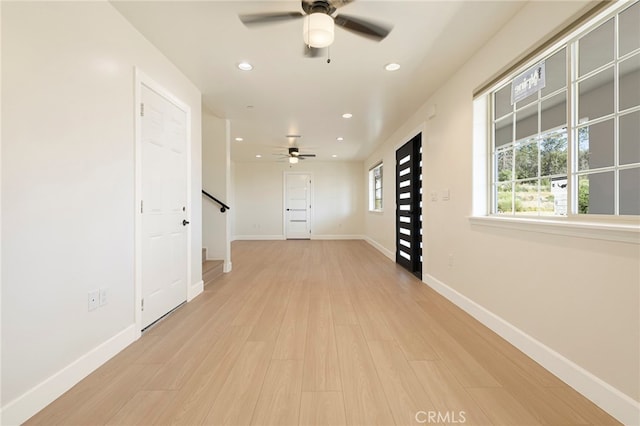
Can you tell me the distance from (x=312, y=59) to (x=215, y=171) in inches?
97.2

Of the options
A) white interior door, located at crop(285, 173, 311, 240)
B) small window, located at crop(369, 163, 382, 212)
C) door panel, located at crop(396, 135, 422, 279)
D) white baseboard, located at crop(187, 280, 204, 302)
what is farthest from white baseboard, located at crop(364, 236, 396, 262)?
white baseboard, located at crop(187, 280, 204, 302)

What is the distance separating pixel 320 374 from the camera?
5.66 feet

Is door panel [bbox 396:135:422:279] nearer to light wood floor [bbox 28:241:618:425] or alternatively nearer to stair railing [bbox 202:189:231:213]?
light wood floor [bbox 28:241:618:425]

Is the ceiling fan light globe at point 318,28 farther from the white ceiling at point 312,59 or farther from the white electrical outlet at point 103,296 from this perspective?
the white electrical outlet at point 103,296

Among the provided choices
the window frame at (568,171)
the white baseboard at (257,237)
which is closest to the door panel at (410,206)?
the window frame at (568,171)

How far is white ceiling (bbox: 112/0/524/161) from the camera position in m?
2.00

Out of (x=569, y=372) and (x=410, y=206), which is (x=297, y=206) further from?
(x=569, y=372)

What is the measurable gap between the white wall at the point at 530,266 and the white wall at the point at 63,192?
2945 mm

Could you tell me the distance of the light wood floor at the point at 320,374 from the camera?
1396mm

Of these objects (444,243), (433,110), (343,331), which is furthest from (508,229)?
(433,110)

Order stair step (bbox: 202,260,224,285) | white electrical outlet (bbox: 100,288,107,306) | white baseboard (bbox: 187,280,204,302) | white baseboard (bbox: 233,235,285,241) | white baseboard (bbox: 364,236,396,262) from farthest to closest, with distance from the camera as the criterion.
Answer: white baseboard (bbox: 233,235,285,241)
white baseboard (bbox: 364,236,396,262)
stair step (bbox: 202,260,224,285)
white baseboard (bbox: 187,280,204,302)
white electrical outlet (bbox: 100,288,107,306)

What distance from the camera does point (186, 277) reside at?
10.0 ft

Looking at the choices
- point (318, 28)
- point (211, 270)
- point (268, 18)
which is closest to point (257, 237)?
point (211, 270)

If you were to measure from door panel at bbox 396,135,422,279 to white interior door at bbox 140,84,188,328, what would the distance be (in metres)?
3.20
